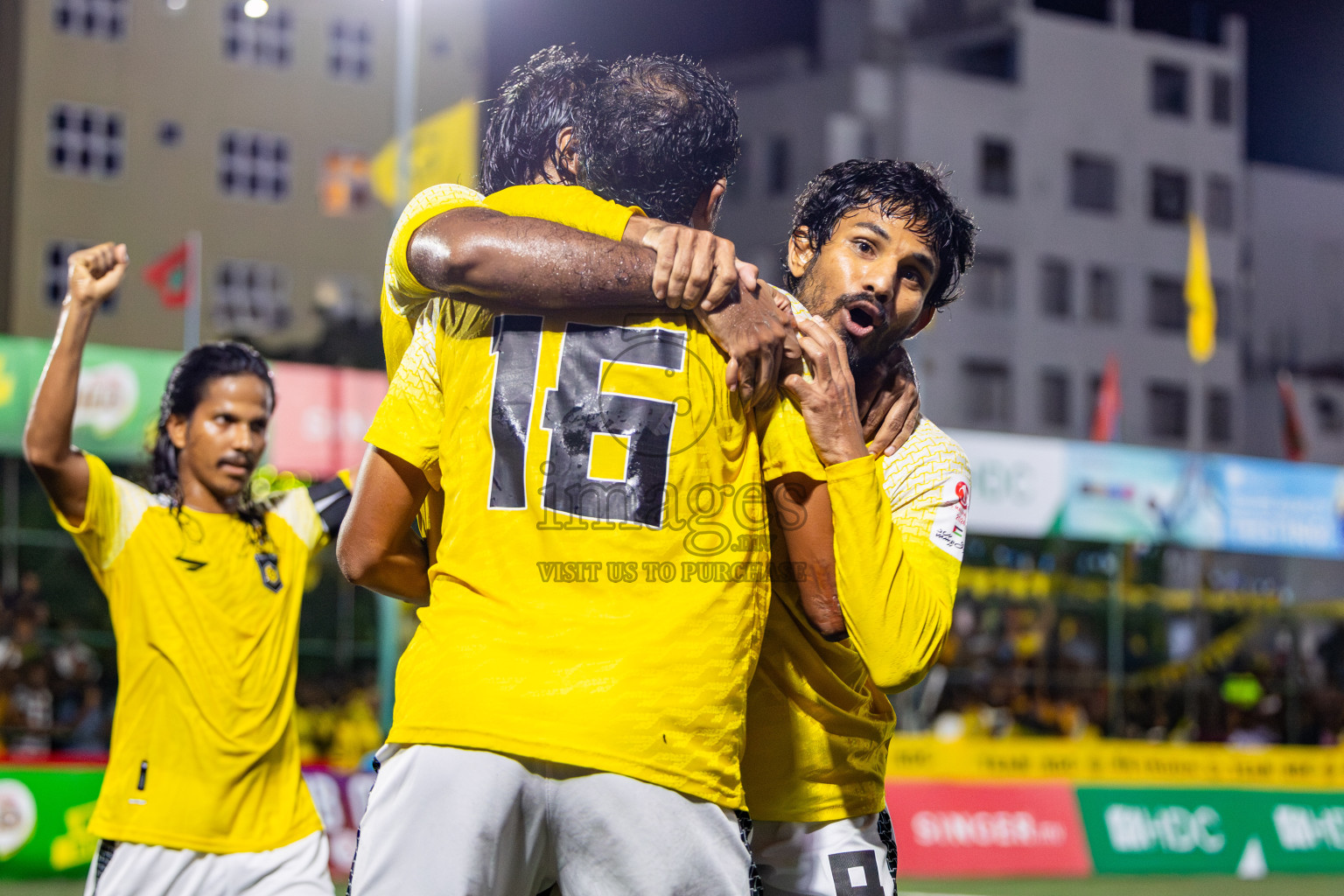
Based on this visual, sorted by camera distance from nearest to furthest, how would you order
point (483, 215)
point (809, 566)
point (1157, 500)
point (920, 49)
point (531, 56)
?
point (483, 215) → point (809, 566) → point (531, 56) → point (1157, 500) → point (920, 49)

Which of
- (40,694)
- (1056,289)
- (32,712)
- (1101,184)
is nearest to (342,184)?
(1056,289)

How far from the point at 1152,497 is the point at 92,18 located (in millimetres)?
25998

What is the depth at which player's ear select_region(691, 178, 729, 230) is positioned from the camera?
2773 millimetres

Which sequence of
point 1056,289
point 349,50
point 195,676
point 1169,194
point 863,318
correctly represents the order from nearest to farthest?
1. point 863,318
2. point 195,676
3. point 349,50
4. point 1056,289
5. point 1169,194

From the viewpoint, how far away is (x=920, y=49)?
4834 cm

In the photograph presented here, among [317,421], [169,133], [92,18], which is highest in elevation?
[92,18]

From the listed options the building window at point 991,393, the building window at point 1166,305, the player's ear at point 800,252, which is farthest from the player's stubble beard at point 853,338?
the building window at point 1166,305

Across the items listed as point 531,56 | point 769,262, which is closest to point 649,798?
point 531,56

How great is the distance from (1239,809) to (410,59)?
11.4 m

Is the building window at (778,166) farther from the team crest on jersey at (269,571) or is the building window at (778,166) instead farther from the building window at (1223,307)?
the team crest on jersey at (269,571)

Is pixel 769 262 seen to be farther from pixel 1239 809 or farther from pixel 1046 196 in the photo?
pixel 1239 809

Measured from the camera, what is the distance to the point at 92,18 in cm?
3697

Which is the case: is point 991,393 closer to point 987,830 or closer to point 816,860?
point 987,830

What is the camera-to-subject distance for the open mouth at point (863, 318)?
316 centimetres
